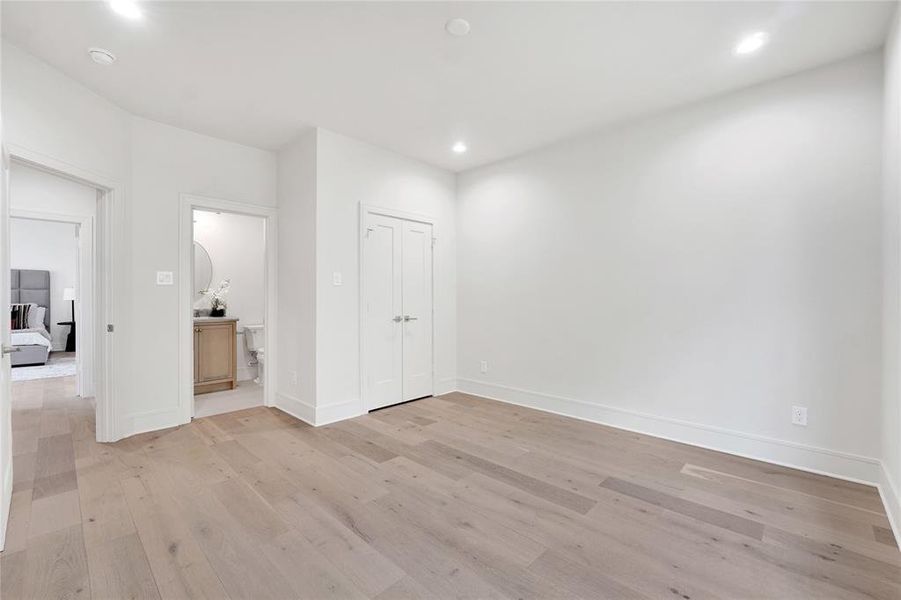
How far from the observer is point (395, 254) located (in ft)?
14.7

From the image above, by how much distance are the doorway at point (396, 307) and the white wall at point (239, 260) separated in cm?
234

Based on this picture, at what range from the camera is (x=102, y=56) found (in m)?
2.60

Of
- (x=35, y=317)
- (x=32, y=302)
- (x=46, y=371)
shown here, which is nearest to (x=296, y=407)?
(x=46, y=371)

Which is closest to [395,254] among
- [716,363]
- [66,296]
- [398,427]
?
[398,427]

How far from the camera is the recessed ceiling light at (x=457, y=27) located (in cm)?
226

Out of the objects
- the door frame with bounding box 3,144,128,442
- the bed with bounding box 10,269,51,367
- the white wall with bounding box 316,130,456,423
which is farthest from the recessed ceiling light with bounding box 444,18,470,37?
Answer: the bed with bounding box 10,269,51,367

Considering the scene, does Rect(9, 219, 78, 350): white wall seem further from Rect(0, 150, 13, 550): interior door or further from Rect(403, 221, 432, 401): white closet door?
Rect(403, 221, 432, 401): white closet door

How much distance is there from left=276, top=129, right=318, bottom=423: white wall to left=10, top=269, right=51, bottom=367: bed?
536 cm

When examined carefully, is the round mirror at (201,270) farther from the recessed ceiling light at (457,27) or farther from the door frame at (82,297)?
the recessed ceiling light at (457,27)

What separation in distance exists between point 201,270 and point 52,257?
5.15 metres

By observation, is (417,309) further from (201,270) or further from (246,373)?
(201,270)

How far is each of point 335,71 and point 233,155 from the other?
1932 mm

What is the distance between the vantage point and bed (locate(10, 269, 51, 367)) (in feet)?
21.2

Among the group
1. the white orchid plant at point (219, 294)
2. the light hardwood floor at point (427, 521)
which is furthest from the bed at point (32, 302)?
the light hardwood floor at point (427, 521)
